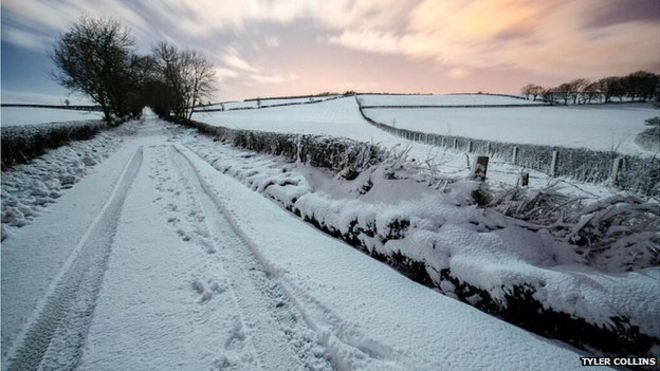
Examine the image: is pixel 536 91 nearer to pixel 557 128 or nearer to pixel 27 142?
pixel 557 128

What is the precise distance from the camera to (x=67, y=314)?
8.64 feet

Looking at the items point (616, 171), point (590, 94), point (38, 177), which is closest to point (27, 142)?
point (38, 177)

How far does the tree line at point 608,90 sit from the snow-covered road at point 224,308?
273 ft

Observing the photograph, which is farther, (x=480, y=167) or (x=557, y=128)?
(x=557, y=128)

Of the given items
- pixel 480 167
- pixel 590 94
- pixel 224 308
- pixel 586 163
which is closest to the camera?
pixel 224 308

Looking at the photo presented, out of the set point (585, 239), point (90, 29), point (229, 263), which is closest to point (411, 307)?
point (585, 239)

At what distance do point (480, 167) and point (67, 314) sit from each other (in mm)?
5313

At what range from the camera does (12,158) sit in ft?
24.2

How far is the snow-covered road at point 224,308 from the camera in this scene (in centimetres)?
217

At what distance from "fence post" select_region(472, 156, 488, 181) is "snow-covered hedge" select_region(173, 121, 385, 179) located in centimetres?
201

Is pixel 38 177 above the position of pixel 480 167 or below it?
below

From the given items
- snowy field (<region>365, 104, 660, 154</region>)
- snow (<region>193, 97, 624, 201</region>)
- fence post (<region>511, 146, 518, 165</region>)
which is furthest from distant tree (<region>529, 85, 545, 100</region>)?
fence post (<region>511, 146, 518, 165</region>)

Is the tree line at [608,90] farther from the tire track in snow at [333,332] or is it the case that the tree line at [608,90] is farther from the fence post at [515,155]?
the tire track in snow at [333,332]

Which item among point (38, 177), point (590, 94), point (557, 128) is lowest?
point (38, 177)
